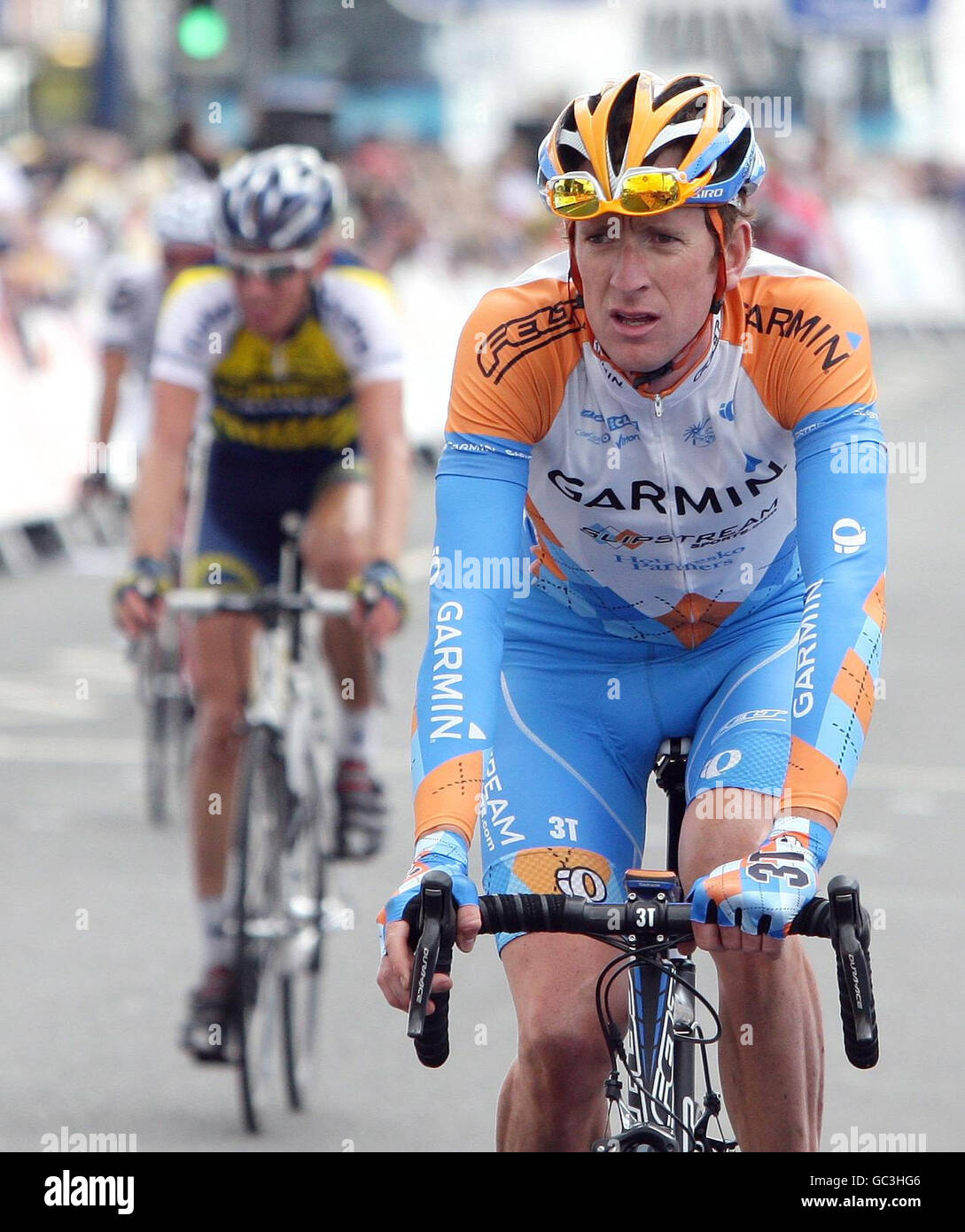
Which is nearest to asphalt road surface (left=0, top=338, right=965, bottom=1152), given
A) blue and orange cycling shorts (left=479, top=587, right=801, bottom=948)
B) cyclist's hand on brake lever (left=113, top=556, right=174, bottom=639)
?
cyclist's hand on brake lever (left=113, top=556, right=174, bottom=639)

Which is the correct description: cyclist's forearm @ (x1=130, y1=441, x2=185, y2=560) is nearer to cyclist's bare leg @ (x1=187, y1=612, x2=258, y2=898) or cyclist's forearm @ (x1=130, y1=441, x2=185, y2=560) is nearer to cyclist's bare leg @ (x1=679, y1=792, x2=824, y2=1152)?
cyclist's bare leg @ (x1=187, y1=612, x2=258, y2=898)

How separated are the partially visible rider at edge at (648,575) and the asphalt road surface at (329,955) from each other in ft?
6.20

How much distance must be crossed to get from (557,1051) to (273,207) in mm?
3386

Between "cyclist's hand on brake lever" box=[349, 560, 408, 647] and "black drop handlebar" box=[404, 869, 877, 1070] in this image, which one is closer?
"black drop handlebar" box=[404, 869, 877, 1070]

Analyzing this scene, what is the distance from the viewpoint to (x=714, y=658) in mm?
4152

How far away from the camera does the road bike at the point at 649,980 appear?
299cm

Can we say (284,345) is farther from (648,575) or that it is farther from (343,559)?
(648,575)

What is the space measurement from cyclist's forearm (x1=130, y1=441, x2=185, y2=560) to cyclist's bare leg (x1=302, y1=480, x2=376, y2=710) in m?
0.44

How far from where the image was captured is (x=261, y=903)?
6188mm

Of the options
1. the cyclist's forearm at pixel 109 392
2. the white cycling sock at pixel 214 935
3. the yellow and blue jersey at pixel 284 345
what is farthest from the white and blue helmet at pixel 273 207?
the cyclist's forearm at pixel 109 392

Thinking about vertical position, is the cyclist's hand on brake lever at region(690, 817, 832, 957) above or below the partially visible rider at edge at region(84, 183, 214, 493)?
below

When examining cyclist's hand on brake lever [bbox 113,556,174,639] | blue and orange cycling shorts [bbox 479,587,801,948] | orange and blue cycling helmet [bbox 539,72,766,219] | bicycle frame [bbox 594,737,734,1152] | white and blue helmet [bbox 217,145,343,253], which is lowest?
bicycle frame [bbox 594,737,734,1152]

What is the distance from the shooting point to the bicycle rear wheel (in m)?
5.94

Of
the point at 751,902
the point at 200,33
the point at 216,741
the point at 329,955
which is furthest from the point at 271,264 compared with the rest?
the point at 200,33
